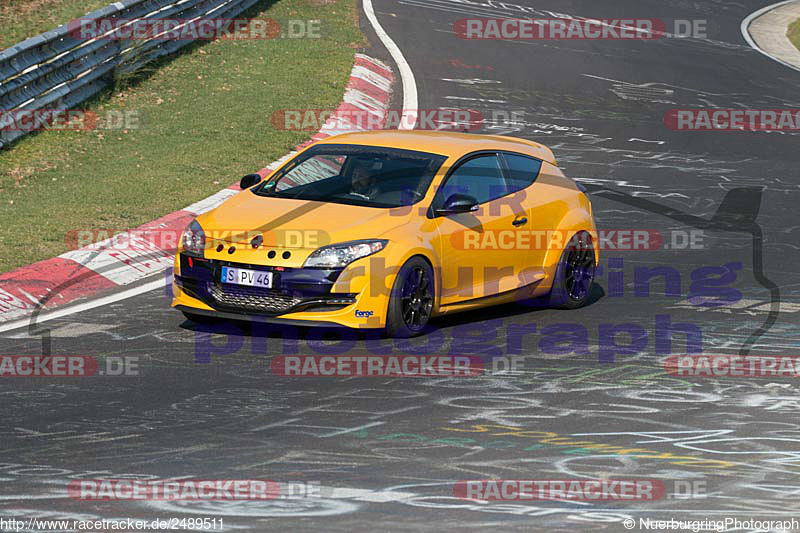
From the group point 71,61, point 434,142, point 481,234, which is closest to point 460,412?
point 481,234

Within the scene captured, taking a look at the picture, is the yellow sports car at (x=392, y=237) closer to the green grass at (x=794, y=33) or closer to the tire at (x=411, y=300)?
the tire at (x=411, y=300)

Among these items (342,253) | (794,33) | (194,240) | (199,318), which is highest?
(794,33)

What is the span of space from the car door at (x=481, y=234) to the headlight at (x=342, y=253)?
75 centimetres

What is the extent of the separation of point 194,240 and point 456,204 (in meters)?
2.06

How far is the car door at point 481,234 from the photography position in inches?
414

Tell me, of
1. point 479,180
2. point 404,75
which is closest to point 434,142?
point 479,180

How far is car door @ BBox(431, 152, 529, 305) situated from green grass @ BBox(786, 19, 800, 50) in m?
21.7

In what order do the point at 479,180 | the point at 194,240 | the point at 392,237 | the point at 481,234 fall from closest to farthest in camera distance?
the point at 392,237 → the point at 194,240 → the point at 481,234 → the point at 479,180

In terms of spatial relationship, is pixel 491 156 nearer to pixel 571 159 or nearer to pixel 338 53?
pixel 571 159

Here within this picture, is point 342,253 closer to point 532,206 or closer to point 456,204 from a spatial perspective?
point 456,204

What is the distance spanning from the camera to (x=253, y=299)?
32.2 feet

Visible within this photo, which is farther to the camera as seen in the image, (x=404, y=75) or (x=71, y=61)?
(x=404, y=75)

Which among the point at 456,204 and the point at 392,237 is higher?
the point at 456,204

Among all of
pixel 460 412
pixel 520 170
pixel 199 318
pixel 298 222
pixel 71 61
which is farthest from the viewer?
pixel 71 61
